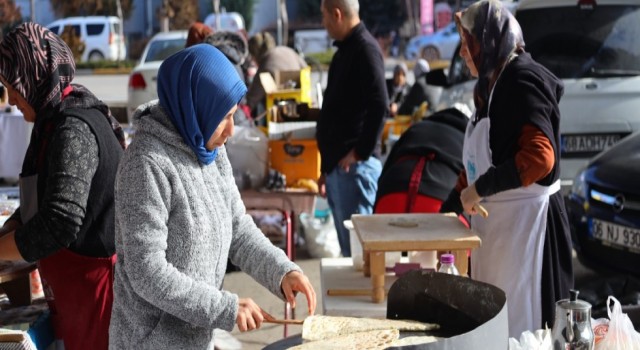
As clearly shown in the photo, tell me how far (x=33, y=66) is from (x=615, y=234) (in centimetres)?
365

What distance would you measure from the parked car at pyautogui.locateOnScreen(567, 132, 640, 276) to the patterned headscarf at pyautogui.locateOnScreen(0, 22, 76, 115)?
3502 mm

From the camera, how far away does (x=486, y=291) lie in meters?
2.45

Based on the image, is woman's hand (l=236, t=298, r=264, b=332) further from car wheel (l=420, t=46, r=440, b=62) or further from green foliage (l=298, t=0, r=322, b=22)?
green foliage (l=298, t=0, r=322, b=22)

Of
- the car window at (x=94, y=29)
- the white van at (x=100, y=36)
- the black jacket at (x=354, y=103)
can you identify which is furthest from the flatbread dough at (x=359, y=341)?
the car window at (x=94, y=29)

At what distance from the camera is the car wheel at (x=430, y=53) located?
95.5 feet

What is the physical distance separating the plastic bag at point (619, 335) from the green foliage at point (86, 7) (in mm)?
41651

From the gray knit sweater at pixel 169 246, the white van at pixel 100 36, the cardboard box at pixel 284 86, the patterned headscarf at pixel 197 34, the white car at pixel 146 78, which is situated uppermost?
the gray knit sweater at pixel 169 246

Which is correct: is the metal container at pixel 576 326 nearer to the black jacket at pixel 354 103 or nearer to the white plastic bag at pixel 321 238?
the black jacket at pixel 354 103

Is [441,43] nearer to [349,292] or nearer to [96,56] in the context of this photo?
[96,56]

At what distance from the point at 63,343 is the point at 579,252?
3532 millimetres

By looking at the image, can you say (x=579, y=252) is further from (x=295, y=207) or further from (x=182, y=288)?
(x=182, y=288)

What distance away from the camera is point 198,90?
8.14 feet

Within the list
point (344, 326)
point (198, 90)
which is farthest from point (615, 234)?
point (198, 90)

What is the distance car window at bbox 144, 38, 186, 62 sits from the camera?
15368 mm
